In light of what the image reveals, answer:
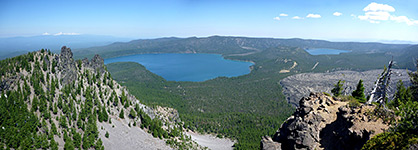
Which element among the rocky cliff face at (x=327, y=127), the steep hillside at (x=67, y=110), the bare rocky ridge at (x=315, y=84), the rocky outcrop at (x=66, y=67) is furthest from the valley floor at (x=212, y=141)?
the bare rocky ridge at (x=315, y=84)

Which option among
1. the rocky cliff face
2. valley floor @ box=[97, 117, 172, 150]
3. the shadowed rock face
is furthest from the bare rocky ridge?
the shadowed rock face

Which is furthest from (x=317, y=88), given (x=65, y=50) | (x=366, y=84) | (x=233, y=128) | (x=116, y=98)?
(x=65, y=50)

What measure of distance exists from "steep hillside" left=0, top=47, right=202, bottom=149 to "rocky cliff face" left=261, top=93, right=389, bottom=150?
37.0 m

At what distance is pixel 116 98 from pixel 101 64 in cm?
1443

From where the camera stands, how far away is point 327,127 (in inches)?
1000

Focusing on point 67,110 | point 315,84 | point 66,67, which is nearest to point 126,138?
point 67,110

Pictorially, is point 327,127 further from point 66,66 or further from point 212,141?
point 66,66

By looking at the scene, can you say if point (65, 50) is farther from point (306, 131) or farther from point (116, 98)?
point (306, 131)

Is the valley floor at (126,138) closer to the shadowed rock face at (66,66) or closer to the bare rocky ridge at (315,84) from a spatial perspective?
the shadowed rock face at (66,66)

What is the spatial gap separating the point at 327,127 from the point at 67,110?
166ft

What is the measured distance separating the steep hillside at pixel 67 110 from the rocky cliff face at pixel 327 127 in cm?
3704

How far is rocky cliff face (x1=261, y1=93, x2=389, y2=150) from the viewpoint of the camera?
2012 cm

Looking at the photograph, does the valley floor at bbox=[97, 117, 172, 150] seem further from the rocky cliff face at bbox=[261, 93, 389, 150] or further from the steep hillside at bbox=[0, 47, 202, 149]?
the rocky cliff face at bbox=[261, 93, 389, 150]

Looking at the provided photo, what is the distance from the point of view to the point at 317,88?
156625mm
